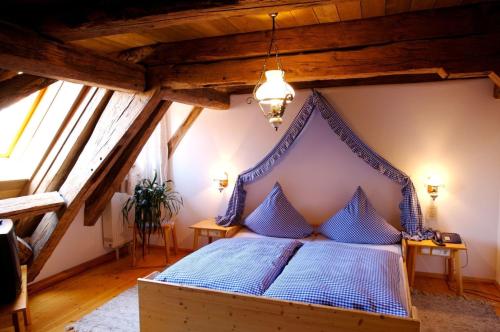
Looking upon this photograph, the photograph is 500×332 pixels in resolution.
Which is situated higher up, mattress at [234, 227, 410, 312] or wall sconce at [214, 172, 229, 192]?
wall sconce at [214, 172, 229, 192]

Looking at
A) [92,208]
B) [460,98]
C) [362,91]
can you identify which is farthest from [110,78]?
[460,98]

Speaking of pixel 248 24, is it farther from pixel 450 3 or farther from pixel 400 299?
pixel 400 299

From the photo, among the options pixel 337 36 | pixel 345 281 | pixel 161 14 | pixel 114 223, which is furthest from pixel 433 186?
pixel 114 223

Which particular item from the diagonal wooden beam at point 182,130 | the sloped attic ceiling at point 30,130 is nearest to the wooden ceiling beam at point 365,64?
the sloped attic ceiling at point 30,130

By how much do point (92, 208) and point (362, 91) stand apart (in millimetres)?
3518

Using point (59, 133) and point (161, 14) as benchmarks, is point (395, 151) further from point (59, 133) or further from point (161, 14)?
point (59, 133)

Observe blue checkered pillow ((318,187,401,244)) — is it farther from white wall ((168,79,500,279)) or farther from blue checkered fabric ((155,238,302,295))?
blue checkered fabric ((155,238,302,295))

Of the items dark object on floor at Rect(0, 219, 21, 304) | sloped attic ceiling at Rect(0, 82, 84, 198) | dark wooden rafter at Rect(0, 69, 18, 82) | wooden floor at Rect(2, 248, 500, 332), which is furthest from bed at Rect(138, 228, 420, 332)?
sloped attic ceiling at Rect(0, 82, 84, 198)

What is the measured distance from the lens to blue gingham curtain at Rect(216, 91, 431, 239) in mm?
3785

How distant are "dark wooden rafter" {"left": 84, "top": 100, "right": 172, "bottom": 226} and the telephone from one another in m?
3.16

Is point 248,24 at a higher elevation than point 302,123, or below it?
higher

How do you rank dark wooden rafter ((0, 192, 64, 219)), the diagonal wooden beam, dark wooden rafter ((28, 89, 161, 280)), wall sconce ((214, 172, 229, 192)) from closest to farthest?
1. dark wooden rafter ((0, 192, 64, 219))
2. dark wooden rafter ((28, 89, 161, 280))
3. wall sconce ((214, 172, 229, 192))
4. the diagonal wooden beam

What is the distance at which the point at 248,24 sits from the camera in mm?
2604

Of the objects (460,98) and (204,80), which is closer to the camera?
(204,80)
